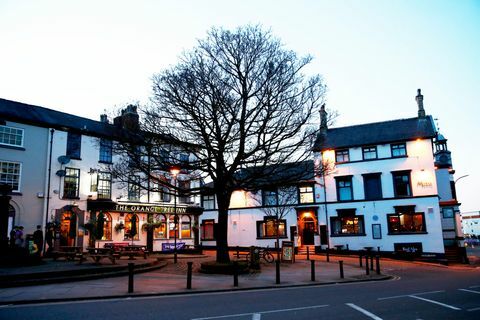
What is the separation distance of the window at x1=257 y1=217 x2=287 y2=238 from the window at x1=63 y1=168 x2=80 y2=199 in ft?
66.1

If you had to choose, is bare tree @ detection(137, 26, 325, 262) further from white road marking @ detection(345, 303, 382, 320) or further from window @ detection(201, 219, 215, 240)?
window @ detection(201, 219, 215, 240)

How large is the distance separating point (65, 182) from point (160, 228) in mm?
10078

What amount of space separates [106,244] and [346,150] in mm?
24299

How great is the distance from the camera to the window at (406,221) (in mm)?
33594

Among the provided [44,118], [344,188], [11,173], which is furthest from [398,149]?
[11,173]

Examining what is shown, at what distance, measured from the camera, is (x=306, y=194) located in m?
39.5

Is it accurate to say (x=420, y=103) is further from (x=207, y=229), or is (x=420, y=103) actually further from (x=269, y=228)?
(x=207, y=229)

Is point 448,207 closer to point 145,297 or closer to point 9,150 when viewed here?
point 145,297

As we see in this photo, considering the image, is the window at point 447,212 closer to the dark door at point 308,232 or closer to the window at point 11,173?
the dark door at point 308,232

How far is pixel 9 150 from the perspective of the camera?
82.6ft

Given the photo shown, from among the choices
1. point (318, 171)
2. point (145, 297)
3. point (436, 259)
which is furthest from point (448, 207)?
point (145, 297)

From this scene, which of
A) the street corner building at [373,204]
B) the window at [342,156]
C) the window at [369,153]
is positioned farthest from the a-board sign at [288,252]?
the window at [369,153]

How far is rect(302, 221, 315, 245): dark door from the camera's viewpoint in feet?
127

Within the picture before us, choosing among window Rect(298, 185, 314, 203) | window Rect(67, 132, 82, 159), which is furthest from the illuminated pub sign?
window Rect(298, 185, 314, 203)
